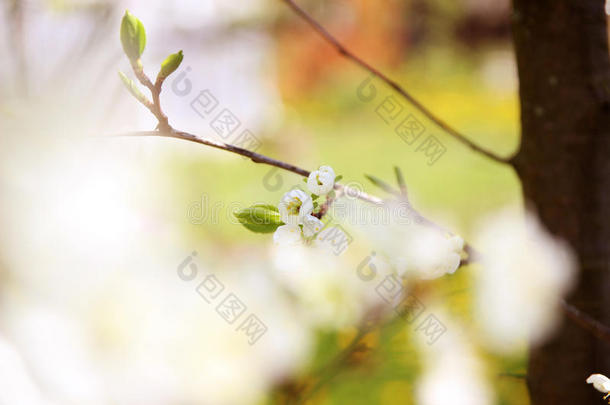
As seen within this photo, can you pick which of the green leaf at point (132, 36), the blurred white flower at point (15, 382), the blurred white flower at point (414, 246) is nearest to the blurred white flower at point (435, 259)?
the blurred white flower at point (414, 246)

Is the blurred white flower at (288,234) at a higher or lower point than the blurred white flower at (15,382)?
lower

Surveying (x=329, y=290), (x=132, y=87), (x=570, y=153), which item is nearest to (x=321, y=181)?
(x=132, y=87)

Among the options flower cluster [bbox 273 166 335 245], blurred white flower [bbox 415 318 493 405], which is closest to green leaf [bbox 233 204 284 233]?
flower cluster [bbox 273 166 335 245]

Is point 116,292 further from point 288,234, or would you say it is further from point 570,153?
point 570,153

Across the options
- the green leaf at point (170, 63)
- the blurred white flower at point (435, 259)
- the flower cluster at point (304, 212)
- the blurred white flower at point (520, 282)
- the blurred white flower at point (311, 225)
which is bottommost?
the blurred white flower at point (520, 282)

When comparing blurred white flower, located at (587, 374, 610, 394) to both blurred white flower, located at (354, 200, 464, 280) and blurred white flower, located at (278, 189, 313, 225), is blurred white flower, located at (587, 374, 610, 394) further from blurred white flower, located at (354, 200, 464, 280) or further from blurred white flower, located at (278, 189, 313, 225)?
blurred white flower, located at (278, 189, 313, 225)

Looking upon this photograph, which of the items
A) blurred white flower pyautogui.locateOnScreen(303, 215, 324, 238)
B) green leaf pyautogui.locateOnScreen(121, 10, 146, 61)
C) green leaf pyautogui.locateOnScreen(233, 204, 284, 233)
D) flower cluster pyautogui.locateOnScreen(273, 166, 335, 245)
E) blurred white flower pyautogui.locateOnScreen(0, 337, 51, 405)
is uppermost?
→ green leaf pyautogui.locateOnScreen(121, 10, 146, 61)

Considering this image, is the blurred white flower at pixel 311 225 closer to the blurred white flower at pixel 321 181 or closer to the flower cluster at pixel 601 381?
the blurred white flower at pixel 321 181

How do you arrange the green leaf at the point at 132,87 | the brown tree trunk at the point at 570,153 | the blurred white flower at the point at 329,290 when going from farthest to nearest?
1. the blurred white flower at the point at 329,290
2. the brown tree trunk at the point at 570,153
3. the green leaf at the point at 132,87
